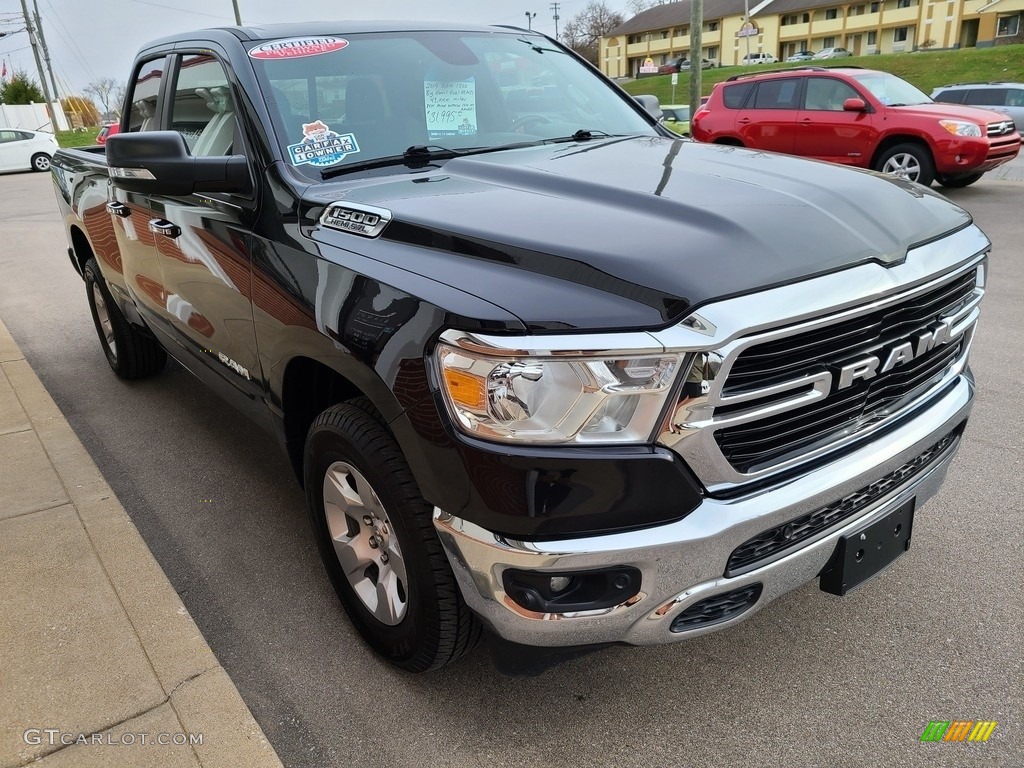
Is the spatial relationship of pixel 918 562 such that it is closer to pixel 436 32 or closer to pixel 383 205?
pixel 383 205

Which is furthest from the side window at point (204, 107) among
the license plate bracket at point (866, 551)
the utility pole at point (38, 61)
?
the utility pole at point (38, 61)

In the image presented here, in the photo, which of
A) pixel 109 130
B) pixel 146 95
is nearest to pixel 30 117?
pixel 109 130

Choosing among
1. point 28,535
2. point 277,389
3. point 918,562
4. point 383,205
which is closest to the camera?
point 383,205

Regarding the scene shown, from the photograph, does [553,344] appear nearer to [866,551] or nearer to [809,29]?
[866,551]

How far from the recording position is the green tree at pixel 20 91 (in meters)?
49.5

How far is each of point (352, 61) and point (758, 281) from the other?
73.4 inches

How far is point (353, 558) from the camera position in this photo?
2.50 metres

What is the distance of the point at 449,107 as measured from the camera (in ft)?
10.1

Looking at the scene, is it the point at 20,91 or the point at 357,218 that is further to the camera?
the point at 20,91

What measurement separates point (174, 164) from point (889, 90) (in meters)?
11.4

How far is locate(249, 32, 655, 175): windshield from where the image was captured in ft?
9.16

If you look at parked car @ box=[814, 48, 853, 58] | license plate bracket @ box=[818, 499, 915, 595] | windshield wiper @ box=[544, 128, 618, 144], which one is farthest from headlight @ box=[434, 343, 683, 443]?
parked car @ box=[814, 48, 853, 58]

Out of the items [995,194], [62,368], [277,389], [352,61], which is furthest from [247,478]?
[995,194]

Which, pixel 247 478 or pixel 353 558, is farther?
pixel 247 478
